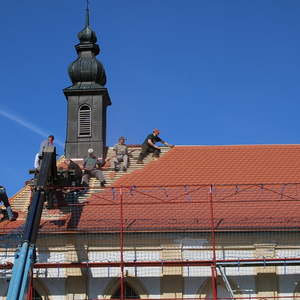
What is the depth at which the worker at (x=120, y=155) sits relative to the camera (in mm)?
23453

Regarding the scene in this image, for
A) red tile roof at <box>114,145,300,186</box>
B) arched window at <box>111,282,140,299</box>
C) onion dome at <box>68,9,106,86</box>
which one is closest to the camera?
arched window at <box>111,282,140,299</box>

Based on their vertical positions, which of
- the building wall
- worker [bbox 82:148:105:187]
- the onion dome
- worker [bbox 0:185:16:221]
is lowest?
the building wall

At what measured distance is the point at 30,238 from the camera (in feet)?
51.8

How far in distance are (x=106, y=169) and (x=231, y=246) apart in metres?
5.93

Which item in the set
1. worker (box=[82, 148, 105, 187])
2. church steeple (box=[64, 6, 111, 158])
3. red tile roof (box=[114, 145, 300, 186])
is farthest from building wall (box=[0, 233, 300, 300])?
church steeple (box=[64, 6, 111, 158])

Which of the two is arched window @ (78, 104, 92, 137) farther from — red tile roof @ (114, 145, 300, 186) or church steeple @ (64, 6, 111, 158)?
red tile roof @ (114, 145, 300, 186)

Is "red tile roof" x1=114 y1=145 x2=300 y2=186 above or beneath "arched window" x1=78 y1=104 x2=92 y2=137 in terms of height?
beneath

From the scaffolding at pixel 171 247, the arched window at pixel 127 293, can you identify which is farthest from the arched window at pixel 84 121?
the arched window at pixel 127 293

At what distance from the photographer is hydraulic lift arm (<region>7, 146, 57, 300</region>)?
14.6m

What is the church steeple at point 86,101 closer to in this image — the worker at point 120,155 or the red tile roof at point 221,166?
the worker at point 120,155

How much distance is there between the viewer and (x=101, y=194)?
2162 cm

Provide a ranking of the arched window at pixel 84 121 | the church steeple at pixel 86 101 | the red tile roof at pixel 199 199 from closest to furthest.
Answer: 1. the red tile roof at pixel 199 199
2. the church steeple at pixel 86 101
3. the arched window at pixel 84 121

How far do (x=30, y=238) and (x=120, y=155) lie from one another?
27.5 ft

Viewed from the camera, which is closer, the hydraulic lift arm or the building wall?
the hydraulic lift arm
